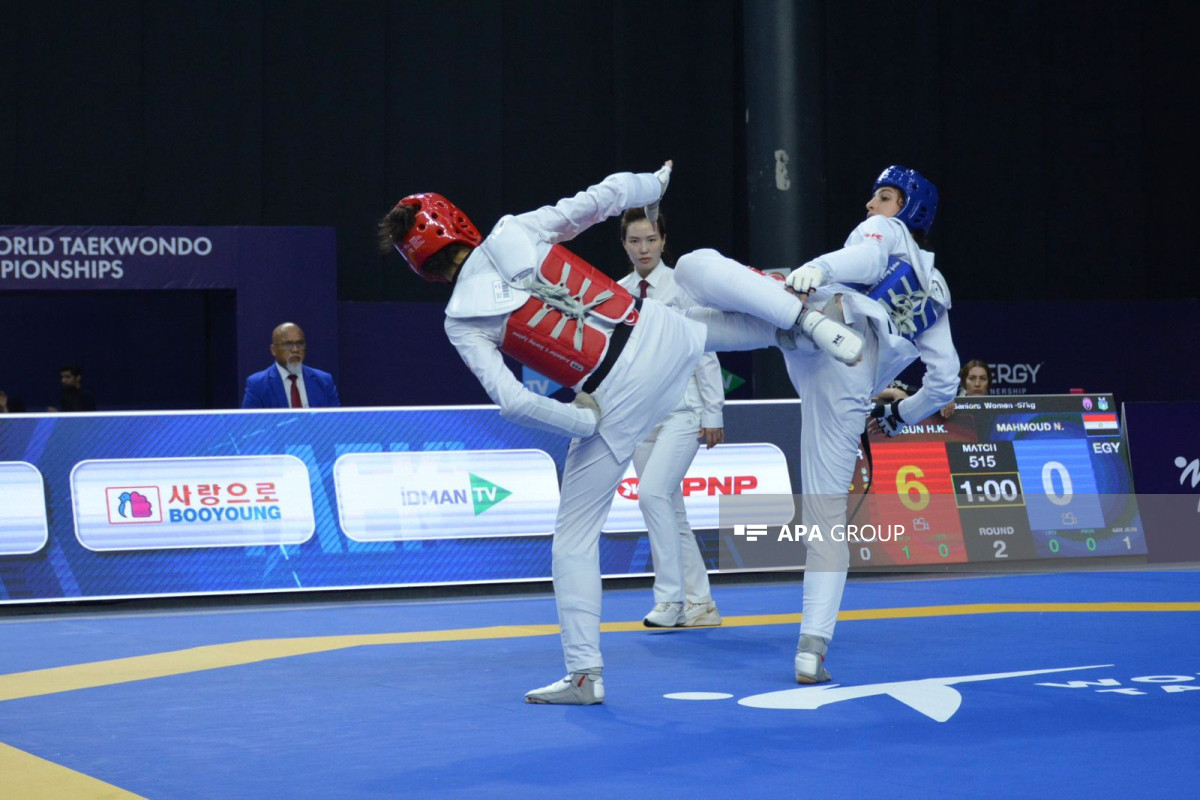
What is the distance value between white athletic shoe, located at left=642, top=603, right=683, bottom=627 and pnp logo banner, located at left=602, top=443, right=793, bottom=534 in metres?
1.79

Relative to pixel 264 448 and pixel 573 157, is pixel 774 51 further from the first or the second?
pixel 264 448

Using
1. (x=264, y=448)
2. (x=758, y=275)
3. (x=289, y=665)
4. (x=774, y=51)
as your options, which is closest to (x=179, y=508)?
(x=264, y=448)

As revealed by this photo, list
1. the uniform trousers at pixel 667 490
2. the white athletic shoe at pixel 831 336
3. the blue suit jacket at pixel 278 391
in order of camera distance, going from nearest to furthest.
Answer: the white athletic shoe at pixel 831 336, the uniform trousers at pixel 667 490, the blue suit jacket at pixel 278 391

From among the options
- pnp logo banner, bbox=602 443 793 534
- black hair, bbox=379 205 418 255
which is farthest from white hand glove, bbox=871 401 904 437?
pnp logo banner, bbox=602 443 793 534

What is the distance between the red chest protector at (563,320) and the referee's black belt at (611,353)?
0.02 meters

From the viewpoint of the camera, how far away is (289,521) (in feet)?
27.0

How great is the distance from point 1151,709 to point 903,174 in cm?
231

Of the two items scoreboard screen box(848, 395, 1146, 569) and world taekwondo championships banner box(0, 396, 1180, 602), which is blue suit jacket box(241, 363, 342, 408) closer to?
world taekwondo championships banner box(0, 396, 1180, 602)

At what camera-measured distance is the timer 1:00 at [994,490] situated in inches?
367

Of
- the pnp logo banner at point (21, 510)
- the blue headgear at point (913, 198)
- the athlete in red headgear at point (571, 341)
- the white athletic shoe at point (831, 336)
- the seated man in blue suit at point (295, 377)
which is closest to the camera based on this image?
the athlete in red headgear at point (571, 341)

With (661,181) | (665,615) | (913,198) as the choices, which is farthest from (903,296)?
(665,615)

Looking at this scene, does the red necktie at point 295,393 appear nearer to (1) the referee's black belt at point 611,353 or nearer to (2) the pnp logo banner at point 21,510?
(2) the pnp logo banner at point 21,510

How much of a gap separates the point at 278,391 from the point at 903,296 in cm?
482

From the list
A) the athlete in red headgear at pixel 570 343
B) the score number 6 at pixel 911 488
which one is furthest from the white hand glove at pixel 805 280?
the score number 6 at pixel 911 488
